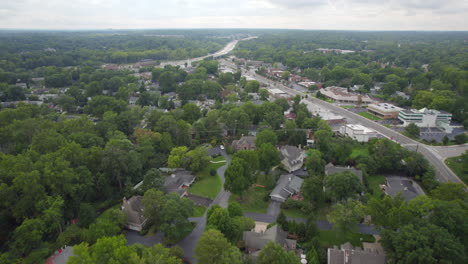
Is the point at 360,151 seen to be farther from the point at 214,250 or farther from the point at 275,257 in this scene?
the point at 214,250

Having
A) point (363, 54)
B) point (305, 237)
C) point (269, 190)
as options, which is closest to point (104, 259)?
point (305, 237)

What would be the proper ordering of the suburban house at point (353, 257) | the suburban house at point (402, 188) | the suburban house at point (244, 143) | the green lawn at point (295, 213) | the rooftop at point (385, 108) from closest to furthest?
the suburban house at point (353, 257), the green lawn at point (295, 213), the suburban house at point (402, 188), the suburban house at point (244, 143), the rooftop at point (385, 108)

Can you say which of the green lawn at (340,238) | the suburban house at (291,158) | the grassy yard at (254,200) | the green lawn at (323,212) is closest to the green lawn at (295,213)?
the green lawn at (323,212)

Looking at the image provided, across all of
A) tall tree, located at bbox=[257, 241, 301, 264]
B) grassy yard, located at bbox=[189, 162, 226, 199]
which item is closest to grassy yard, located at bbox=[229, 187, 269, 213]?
grassy yard, located at bbox=[189, 162, 226, 199]

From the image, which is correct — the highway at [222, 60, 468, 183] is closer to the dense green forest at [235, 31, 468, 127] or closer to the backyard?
the dense green forest at [235, 31, 468, 127]

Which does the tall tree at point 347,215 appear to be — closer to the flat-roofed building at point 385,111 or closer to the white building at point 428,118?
the white building at point 428,118

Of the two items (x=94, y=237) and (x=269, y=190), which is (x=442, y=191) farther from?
(x=94, y=237)

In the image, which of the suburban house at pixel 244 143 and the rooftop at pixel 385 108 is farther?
the rooftop at pixel 385 108
